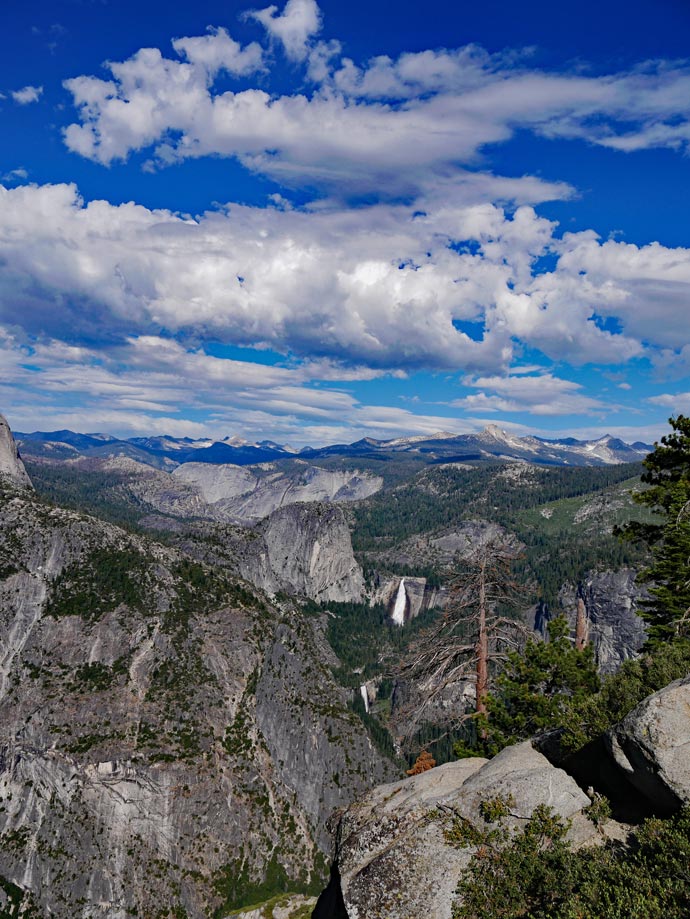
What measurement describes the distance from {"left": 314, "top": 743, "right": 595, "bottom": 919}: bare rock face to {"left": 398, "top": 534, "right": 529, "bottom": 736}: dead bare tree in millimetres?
9431

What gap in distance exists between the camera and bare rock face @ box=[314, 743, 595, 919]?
534 inches

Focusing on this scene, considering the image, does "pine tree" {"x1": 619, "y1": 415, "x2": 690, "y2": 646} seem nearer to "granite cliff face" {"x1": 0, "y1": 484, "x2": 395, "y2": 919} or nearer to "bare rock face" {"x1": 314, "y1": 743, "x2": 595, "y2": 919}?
"bare rock face" {"x1": 314, "y1": 743, "x2": 595, "y2": 919}

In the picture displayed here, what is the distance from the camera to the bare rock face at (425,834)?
1357cm

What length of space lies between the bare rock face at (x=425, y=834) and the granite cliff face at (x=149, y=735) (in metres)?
113

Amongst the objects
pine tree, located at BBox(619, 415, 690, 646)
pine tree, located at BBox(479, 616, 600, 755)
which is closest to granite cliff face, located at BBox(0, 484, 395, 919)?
pine tree, located at BBox(479, 616, 600, 755)

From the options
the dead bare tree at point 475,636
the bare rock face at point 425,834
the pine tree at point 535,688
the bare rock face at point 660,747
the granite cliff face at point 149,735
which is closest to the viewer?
the bare rock face at point 660,747

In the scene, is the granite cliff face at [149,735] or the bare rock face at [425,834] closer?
the bare rock face at [425,834]

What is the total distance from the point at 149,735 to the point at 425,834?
116994 millimetres

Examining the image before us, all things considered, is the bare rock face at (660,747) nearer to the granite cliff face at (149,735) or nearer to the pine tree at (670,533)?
the pine tree at (670,533)

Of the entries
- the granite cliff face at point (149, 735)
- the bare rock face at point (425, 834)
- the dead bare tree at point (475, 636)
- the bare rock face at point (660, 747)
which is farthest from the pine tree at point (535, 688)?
the granite cliff face at point (149, 735)

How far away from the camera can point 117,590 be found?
13675 cm

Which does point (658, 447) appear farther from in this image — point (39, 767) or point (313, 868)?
point (39, 767)

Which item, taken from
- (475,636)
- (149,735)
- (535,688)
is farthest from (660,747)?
(149,735)

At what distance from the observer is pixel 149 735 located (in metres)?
112
